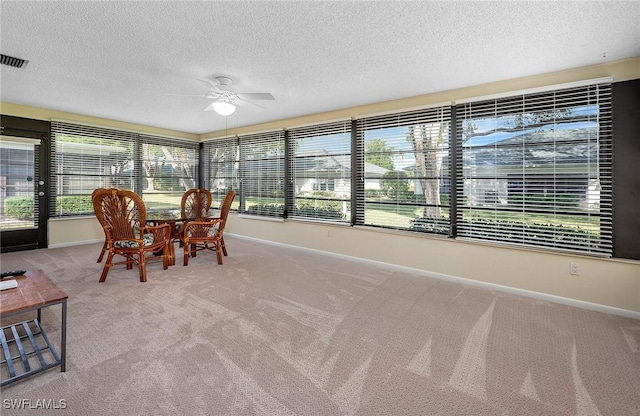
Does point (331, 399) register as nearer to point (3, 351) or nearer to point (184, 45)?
point (3, 351)

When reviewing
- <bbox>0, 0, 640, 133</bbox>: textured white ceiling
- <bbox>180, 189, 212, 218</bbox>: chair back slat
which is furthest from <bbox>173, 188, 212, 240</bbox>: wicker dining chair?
<bbox>0, 0, 640, 133</bbox>: textured white ceiling

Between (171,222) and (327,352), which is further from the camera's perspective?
(171,222)

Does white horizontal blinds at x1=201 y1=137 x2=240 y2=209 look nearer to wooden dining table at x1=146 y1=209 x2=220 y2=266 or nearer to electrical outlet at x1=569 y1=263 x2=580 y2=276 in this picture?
wooden dining table at x1=146 y1=209 x2=220 y2=266

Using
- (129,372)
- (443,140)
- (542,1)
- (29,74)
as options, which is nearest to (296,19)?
(542,1)

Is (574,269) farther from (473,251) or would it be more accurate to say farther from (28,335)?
(28,335)

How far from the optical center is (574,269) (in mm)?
2971

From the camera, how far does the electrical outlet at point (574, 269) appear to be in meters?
2.96

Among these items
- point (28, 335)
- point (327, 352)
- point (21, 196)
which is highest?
point (21, 196)

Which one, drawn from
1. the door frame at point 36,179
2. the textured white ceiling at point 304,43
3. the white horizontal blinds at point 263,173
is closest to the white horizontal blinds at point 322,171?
the white horizontal blinds at point 263,173

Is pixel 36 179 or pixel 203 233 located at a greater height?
pixel 36 179

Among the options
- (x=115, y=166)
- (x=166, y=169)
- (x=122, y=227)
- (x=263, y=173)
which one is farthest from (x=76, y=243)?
(x=263, y=173)

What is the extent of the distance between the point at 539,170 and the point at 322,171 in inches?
120

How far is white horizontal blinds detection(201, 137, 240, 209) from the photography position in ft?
21.3

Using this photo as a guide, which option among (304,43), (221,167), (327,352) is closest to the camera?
(327,352)
